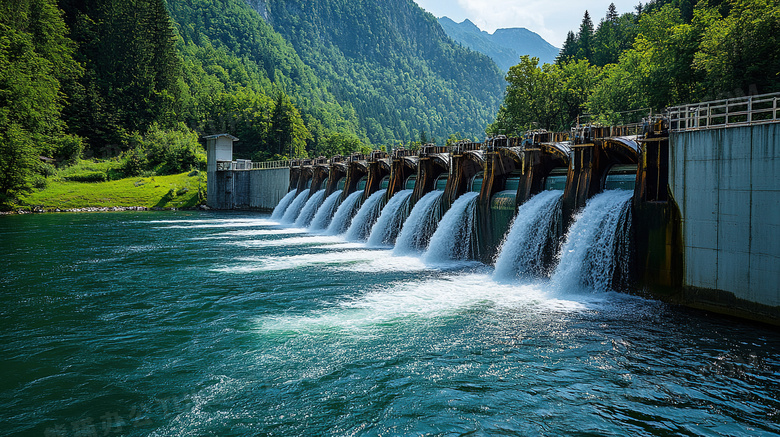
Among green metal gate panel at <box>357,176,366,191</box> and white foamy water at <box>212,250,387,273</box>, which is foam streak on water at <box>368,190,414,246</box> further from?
green metal gate panel at <box>357,176,366,191</box>

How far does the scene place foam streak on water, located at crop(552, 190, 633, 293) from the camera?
52.7ft

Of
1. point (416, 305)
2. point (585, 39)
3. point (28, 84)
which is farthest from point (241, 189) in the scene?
point (585, 39)

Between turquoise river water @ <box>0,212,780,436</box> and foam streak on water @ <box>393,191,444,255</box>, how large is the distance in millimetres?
6914

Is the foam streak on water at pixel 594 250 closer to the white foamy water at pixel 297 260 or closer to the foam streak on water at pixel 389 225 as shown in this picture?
the white foamy water at pixel 297 260

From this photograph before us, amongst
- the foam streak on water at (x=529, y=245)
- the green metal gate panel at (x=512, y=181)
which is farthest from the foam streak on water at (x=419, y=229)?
the foam streak on water at (x=529, y=245)

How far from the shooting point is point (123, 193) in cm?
6128

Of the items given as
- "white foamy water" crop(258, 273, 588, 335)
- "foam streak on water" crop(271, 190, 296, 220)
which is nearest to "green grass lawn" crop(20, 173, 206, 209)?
"foam streak on water" crop(271, 190, 296, 220)

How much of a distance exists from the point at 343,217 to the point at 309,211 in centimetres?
802

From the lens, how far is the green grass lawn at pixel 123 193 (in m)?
55.3

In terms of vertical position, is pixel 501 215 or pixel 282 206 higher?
pixel 501 215

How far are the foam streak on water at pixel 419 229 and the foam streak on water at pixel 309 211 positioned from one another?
58.6ft

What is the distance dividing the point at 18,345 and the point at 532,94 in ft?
176

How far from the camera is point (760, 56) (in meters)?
27.0

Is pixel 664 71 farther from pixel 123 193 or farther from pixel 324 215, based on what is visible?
Result: pixel 123 193
